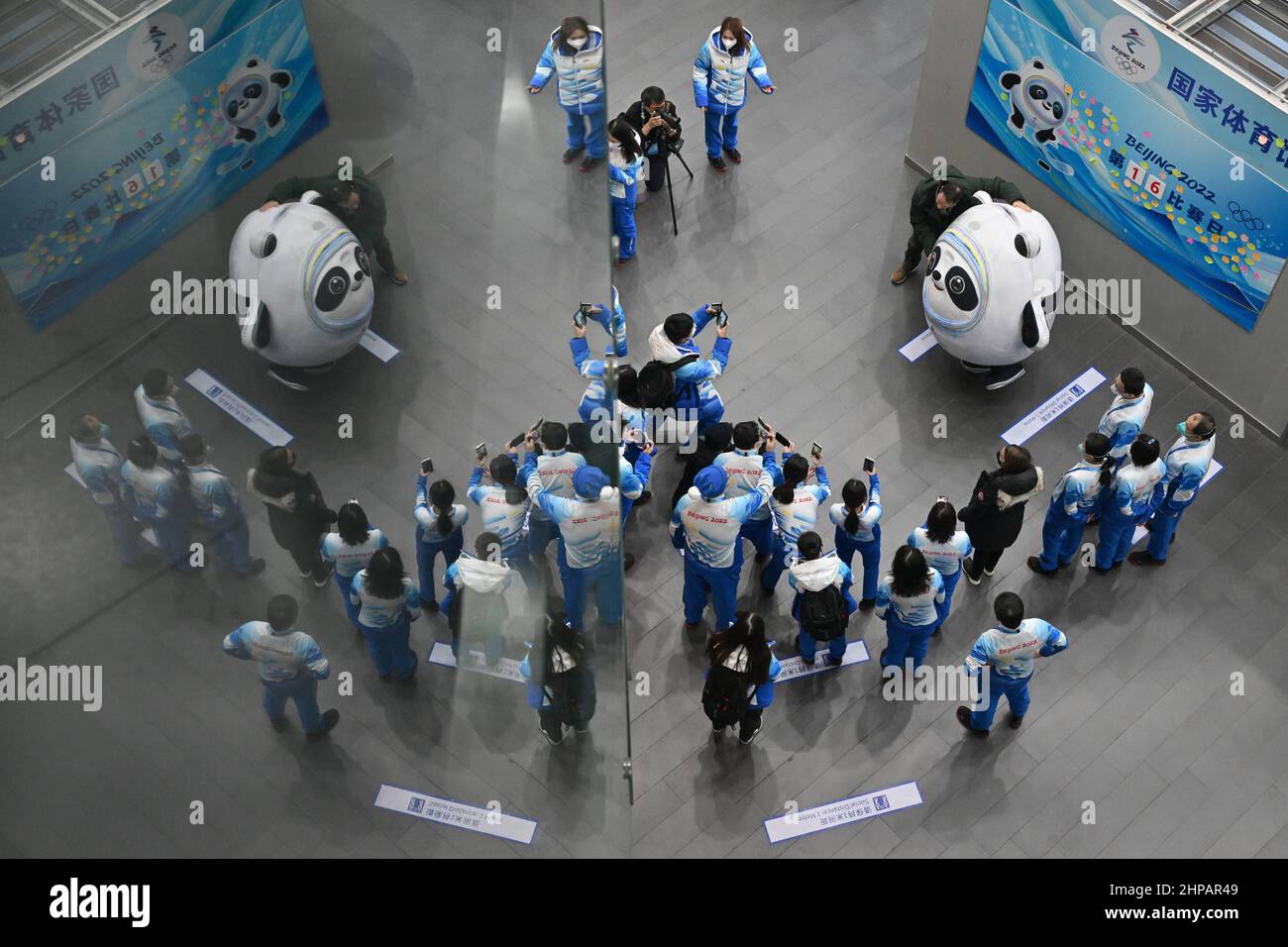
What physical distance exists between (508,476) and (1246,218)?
16.7 ft

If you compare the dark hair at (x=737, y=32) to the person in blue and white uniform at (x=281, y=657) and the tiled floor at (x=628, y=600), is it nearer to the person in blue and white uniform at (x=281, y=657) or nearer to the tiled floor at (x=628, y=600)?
the tiled floor at (x=628, y=600)

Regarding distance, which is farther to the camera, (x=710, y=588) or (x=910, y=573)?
(x=710, y=588)

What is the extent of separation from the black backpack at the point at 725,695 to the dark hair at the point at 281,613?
92.5 inches

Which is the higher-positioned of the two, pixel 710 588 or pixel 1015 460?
pixel 1015 460

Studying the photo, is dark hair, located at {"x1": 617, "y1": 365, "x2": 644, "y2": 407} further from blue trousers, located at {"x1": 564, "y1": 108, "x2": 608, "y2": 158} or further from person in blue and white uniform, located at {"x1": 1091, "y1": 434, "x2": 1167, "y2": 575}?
person in blue and white uniform, located at {"x1": 1091, "y1": 434, "x2": 1167, "y2": 575}

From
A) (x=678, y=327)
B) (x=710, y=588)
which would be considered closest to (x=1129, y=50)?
(x=678, y=327)

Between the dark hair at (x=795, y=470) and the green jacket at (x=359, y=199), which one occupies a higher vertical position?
the green jacket at (x=359, y=199)

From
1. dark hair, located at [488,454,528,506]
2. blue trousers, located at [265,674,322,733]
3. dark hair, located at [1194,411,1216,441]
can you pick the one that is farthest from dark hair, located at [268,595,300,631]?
dark hair, located at [1194,411,1216,441]

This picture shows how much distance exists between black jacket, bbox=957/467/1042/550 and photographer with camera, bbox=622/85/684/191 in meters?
3.82

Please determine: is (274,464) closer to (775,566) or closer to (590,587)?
(590,587)

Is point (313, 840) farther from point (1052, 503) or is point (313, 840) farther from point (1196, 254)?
point (1196, 254)

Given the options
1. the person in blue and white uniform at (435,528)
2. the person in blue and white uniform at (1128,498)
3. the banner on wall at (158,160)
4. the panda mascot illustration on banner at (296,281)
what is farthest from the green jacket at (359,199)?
the person in blue and white uniform at (1128,498)

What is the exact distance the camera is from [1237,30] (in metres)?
9.88

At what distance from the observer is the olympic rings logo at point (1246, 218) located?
9812mm
